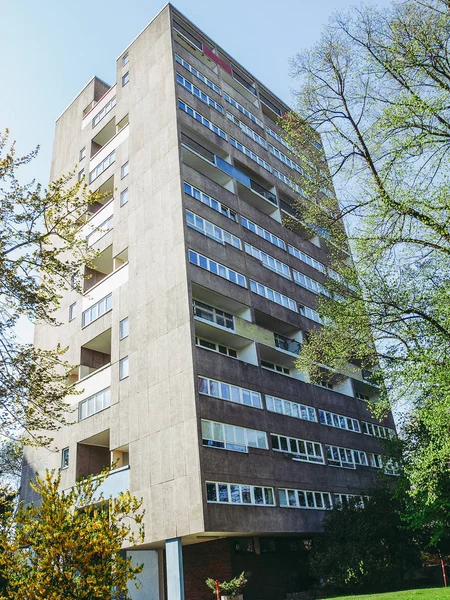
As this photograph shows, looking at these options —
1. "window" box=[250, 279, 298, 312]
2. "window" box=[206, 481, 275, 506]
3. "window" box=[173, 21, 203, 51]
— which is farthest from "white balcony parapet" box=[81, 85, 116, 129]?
"window" box=[206, 481, 275, 506]

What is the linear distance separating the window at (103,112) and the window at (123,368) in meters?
22.3

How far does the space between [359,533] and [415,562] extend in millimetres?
5692

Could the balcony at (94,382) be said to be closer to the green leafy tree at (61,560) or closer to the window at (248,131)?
the green leafy tree at (61,560)

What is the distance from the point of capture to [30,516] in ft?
34.4

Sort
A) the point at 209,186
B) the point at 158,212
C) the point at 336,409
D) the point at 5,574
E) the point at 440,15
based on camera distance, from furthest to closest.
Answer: the point at 336,409 < the point at 209,186 < the point at 158,212 < the point at 440,15 < the point at 5,574

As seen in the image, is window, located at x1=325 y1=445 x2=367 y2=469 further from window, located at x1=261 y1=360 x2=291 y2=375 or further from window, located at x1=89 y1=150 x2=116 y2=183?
window, located at x1=89 y1=150 x2=116 y2=183

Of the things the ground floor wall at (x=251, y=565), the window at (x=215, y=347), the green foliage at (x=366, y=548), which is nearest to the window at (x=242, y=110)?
the window at (x=215, y=347)

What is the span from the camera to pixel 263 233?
1449 inches

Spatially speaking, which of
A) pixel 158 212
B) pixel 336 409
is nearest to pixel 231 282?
pixel 158 212

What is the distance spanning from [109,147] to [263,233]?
44.2ft

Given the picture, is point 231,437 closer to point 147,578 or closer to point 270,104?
point 147,578

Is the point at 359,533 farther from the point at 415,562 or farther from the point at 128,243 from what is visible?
the point at 128,243

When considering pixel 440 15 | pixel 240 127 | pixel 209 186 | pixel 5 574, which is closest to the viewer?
pixel 5 574

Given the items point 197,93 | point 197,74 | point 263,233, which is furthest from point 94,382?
point 197,74
